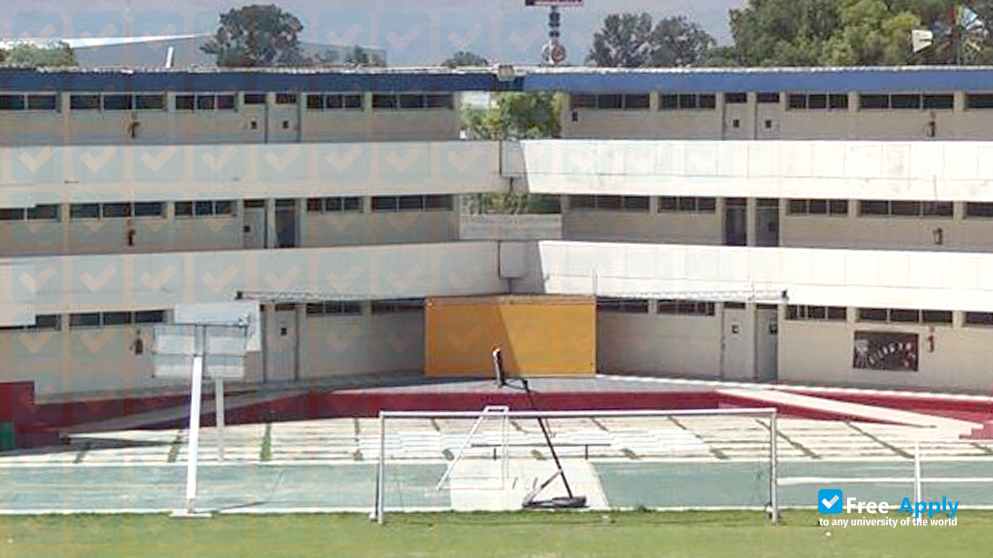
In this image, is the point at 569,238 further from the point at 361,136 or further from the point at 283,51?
the point at 283,51

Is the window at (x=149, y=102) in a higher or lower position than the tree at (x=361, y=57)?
lower

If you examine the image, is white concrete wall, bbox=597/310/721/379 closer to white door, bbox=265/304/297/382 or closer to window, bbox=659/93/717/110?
window, bbox=659/93/717/110

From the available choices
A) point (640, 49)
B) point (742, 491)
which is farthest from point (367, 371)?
point (640, 49)

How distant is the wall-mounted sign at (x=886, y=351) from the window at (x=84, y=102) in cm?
1832

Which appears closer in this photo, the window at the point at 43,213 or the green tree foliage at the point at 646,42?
the window at the point at 43,213

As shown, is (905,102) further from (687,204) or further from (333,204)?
(333,204)

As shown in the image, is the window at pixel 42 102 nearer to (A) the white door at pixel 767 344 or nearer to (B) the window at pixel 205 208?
(B) the window at pixel 205 208

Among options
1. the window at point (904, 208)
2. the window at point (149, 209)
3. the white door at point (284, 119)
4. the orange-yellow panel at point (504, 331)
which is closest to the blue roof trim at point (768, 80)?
the window at point (904, 208)

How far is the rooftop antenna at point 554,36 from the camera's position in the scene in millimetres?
74312

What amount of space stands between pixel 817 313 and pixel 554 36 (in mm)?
20968

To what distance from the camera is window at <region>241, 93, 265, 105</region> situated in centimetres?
5897

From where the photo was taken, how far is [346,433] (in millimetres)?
53375

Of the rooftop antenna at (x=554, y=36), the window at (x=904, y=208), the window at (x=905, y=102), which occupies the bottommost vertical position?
the window at (x=904, y=208)

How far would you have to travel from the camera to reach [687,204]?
6094 centimetres
